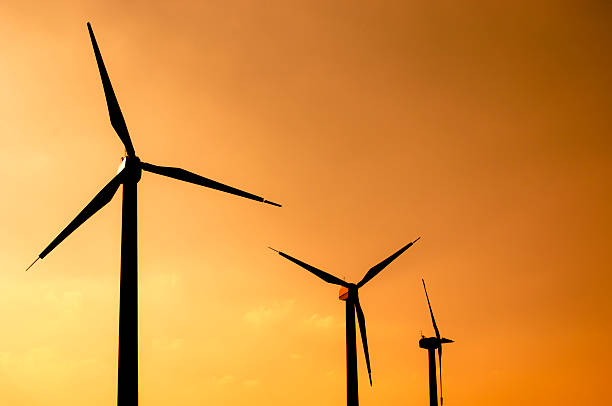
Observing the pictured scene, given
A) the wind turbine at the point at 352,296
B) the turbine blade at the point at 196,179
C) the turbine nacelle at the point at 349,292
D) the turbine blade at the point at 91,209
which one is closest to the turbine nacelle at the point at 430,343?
the wind turbine at the point at 352,296

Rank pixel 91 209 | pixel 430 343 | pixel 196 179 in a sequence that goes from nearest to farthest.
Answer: pixel 91 209
pixel 196 179
pixel 430 343

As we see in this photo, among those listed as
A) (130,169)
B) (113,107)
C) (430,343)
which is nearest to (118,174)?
(130,169)

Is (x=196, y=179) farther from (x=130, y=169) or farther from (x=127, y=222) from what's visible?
(x=127, y=222)

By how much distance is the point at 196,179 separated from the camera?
42.6m

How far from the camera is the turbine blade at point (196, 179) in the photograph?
41.3 m

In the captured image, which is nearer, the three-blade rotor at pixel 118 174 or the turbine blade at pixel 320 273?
the three-blade rotor at pixel 118 174

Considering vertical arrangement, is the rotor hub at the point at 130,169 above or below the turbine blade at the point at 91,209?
above

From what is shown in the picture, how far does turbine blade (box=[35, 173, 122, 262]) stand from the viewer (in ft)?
128

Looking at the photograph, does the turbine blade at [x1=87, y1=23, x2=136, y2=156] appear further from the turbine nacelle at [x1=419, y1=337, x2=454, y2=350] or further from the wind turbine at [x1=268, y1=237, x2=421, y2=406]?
the turbine nacelle at [x1=419, y1=337, x2=454, y2=350]

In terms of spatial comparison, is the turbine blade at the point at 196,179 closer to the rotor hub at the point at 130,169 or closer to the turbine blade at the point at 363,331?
the rotor hub at the point at 130,169

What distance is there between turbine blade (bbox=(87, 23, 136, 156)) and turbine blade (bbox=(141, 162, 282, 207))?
6.79ft

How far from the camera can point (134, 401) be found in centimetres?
3184

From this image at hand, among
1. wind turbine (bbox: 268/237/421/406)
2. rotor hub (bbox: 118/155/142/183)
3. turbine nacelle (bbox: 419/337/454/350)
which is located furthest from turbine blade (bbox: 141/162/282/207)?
turbine nacelle (bbox: 419/337/454/350)

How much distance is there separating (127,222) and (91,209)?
239 inches
